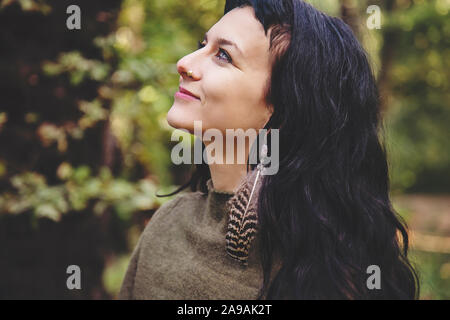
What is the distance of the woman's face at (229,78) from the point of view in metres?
1.27

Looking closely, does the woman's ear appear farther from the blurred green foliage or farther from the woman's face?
the blurred green foliage

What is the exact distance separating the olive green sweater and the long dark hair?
11 cm

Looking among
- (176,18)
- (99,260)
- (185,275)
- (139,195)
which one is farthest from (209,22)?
(185,275)

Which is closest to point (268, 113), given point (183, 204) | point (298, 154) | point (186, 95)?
point (298, 154)

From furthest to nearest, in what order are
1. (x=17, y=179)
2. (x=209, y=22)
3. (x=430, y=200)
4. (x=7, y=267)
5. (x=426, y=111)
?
(x=430, y=200) → (x=426, y=111) → (x=209, y=22) → (x=7, y=267) → (x=17, y=179)

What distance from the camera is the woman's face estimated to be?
4.16 feet

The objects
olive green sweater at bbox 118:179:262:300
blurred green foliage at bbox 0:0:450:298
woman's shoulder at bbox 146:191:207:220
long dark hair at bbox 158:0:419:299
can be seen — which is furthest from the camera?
blurred green foliage at bbox 0:0:450:298

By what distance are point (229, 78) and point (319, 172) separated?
1.45 feet

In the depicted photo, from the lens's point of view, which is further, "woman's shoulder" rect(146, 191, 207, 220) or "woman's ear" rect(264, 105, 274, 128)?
"woman's shoulder" rect(146, 191, 207, 220)

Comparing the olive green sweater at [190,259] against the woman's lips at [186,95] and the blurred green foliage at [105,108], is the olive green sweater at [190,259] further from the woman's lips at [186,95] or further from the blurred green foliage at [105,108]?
the blurred green foliage at [105,108]

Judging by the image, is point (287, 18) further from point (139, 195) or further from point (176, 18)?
point (176, 18)

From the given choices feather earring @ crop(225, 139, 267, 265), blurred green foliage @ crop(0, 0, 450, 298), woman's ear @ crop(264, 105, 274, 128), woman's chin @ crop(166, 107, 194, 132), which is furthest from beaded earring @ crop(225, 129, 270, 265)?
blurred green foliage @ crop(0, 0, 450, 298)

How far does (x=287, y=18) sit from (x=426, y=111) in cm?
1097
